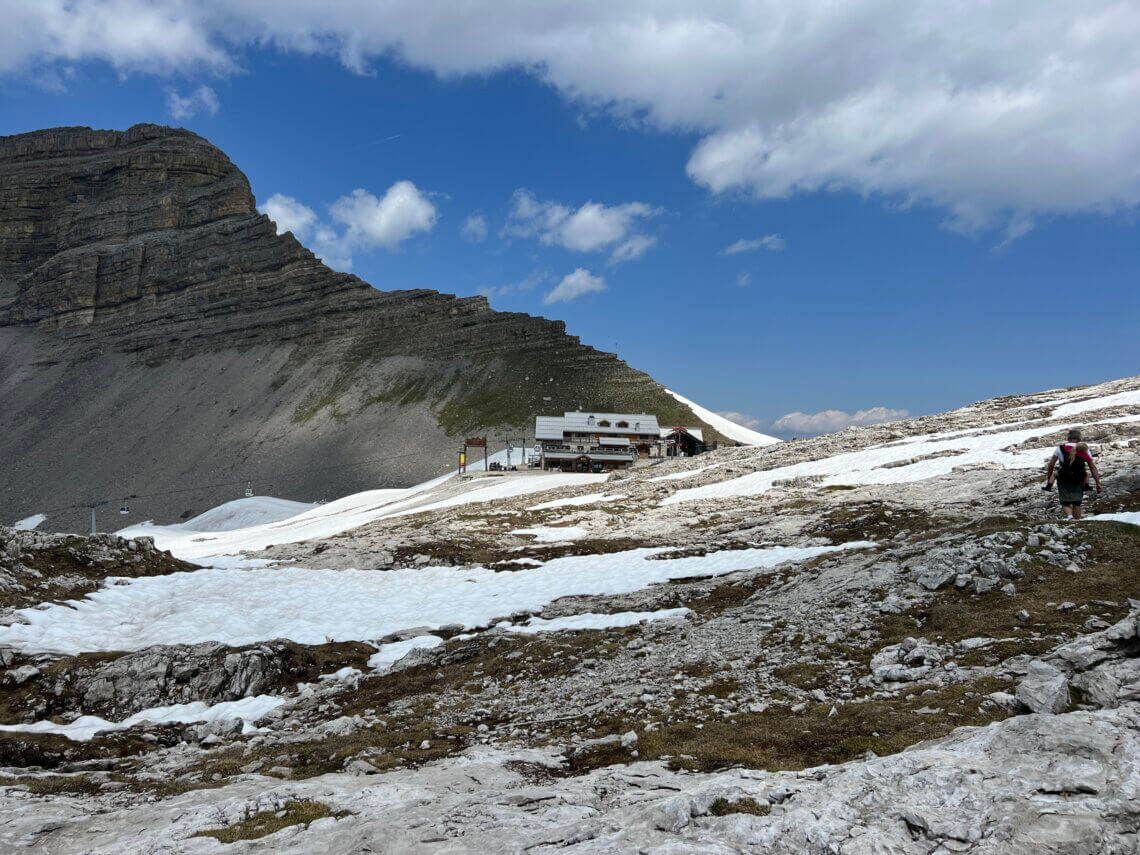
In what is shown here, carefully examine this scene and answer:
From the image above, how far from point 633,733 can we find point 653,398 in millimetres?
120441

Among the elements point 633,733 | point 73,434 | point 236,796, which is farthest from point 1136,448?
point 73,434

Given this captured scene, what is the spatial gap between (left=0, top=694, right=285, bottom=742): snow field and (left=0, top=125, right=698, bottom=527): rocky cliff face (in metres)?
94.2

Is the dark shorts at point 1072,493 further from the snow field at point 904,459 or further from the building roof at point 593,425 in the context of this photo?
the building roof at point 593,425

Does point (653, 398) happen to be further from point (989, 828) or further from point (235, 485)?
point (989, 828)

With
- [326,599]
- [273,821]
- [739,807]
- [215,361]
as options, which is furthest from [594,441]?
[215,361]

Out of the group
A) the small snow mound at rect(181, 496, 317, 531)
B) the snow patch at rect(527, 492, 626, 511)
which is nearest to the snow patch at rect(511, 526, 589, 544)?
the snow patch at rect(527, 492, 626, 511)

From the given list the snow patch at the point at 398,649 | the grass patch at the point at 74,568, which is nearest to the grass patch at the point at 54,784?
the snow patch at the point at 398,649

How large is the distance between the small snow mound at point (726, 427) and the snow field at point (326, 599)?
316ft

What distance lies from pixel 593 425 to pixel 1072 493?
81377 mm

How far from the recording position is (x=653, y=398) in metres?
130

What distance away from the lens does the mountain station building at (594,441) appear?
96250 mm

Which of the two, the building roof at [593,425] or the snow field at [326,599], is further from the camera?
the building roof at [593,425]

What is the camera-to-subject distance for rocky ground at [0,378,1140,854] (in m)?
6.57

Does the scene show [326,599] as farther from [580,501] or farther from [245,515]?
[245,515]
